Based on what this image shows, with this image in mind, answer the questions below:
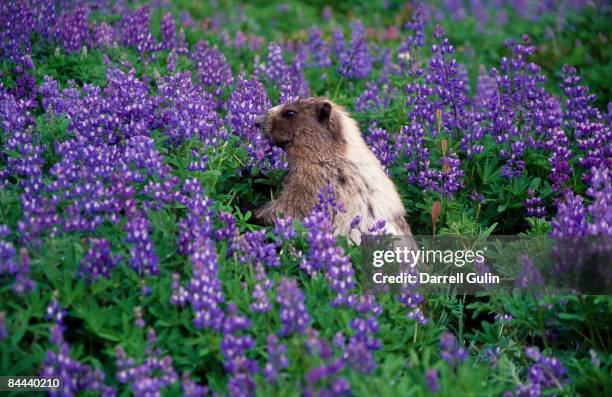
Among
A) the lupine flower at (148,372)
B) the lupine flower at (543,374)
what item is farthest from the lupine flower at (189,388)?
the lupine flower at (543,374)

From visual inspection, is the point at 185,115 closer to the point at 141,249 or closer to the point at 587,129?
the point at 141,249

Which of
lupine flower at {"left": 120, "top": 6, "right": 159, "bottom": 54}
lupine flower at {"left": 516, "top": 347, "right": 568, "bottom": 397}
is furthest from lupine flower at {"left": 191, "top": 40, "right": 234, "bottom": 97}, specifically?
lupine flower at {"left": 516, "top": 347, "right": 568, "bottom": 397}

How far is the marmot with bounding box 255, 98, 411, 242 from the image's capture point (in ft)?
18.4

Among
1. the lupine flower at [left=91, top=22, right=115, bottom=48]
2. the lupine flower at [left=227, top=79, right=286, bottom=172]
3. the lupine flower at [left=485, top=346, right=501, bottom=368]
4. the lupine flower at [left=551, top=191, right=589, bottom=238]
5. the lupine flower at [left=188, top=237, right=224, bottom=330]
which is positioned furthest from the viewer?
the lupine flower at [left=91, top=22, right=115, bottom=48]

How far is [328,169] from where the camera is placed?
5922 mm

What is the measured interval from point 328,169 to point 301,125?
520 mm

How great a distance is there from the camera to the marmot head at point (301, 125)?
6133 mm

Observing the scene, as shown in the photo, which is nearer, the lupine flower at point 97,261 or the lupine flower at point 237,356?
the lupine flower at point 237,356

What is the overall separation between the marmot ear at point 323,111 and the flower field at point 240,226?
0.48m

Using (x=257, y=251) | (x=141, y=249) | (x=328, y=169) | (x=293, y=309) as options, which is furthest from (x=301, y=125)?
(x=293, y=309)

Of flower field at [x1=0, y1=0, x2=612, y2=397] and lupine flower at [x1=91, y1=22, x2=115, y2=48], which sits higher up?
lupine flower at [x1=91, y1=22, x2=115, y2=48]

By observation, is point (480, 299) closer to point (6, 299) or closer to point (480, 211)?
point (480, 211)

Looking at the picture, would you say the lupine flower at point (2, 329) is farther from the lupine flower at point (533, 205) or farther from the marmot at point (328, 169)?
the lupine flower at point (533, 205)

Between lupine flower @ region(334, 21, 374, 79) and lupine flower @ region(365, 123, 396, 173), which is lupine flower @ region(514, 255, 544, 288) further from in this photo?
lupine flower @ region(334, 21, 374, 79)
